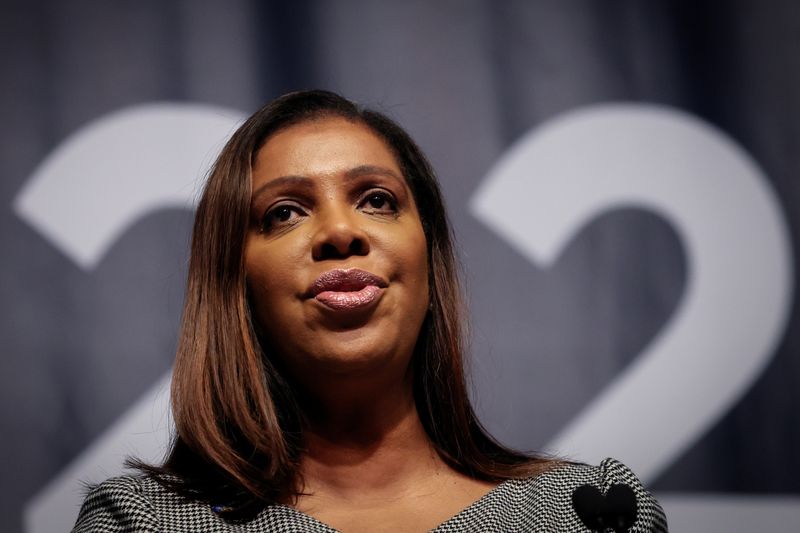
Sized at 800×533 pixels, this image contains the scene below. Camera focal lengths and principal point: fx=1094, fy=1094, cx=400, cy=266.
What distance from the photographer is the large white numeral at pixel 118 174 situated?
2.12m

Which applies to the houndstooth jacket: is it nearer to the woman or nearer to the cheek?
the woman

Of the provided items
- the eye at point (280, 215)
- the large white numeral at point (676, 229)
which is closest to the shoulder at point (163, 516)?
the eye at point (280, 215)

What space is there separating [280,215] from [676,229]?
937mm

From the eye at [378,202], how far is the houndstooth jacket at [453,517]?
0.41 meters

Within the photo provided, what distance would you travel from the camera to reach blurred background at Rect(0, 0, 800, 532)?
2.04 metres

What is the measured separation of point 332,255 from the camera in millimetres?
1435

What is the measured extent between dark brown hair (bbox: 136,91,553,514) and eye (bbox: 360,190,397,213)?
0.33ft

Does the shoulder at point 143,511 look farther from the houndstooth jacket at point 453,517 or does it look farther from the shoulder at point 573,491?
the shoulder at point 573,491

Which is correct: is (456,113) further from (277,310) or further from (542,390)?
(277,310)

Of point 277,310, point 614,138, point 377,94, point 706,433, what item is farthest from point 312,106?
point 706,433

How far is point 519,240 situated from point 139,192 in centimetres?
75

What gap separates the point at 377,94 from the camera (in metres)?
2.18

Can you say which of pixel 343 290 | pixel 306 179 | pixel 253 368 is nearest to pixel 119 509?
pixel 253 368

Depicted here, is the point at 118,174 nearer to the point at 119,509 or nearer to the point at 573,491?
the point at 119,509
